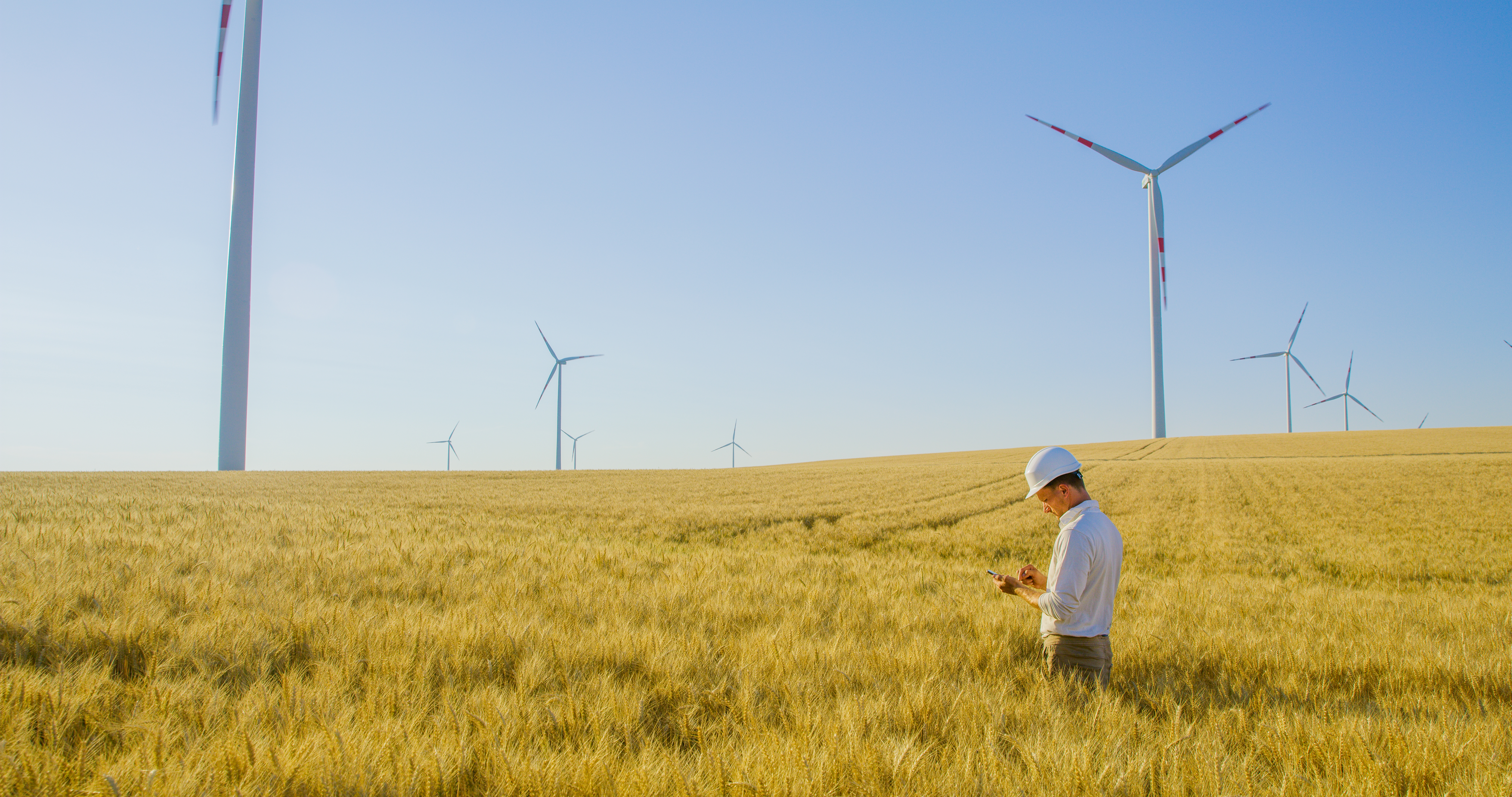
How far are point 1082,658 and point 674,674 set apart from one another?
2552 mm

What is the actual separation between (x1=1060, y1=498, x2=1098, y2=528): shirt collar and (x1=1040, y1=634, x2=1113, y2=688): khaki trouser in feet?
2.50

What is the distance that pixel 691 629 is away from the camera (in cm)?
582

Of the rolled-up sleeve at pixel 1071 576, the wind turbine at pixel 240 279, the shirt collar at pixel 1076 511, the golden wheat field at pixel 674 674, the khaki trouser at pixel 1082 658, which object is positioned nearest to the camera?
the golden wheat field at pixel 674 674

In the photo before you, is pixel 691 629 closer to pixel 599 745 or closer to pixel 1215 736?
pixel 599 745

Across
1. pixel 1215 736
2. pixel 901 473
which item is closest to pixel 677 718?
pixel 1215 736

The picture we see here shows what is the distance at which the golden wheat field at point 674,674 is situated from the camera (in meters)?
2.83

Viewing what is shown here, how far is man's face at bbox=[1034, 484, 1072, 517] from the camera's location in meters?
4.23

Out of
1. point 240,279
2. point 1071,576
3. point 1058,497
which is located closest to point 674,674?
point 1071,576

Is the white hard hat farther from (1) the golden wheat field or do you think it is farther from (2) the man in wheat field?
(1) the golden wheat field

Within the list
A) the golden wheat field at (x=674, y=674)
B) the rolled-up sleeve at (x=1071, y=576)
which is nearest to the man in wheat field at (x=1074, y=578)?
the rolled-up sleeve at (x=1071, y=576)

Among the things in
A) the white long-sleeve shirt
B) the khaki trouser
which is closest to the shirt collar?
the white long-sleeve shirt

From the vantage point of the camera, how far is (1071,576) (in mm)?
4109

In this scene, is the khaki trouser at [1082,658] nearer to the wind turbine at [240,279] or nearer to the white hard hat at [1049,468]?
the white hard hat at [1049,468]

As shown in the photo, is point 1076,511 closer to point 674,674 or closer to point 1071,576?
point 1071,576
